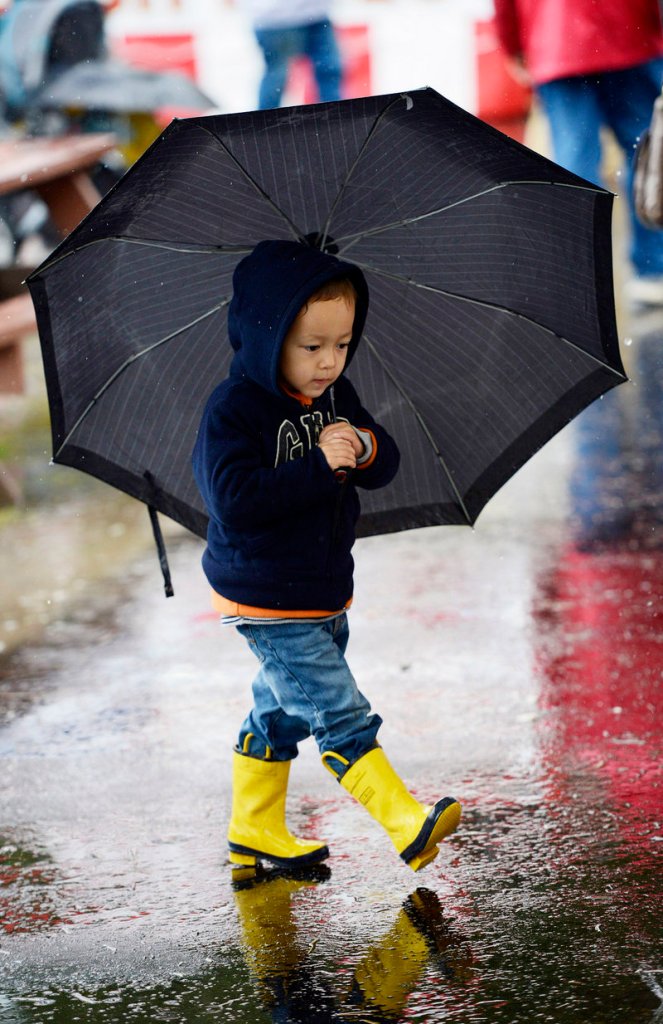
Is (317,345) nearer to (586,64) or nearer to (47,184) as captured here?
(586,64)

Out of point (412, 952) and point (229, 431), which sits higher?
point (229, 431)

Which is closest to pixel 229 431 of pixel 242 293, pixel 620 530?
pixel 242 293

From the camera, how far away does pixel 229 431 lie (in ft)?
10.6

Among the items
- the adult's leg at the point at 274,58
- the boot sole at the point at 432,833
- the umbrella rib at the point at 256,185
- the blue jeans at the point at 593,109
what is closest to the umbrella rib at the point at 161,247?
the umbrella rib at the point at 256,185

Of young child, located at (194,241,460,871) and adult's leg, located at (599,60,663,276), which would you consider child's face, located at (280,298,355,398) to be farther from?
adult's leg, located at (599,60,663,276)

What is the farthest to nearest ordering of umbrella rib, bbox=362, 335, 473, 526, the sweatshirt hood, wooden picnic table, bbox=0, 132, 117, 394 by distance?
wooden picnic table, bbox=0, 132, 117, 394 < umbrella rib, bbox=362, 335, 473, 526 < the sweatshirt hood

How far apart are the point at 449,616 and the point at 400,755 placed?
1.13 meters

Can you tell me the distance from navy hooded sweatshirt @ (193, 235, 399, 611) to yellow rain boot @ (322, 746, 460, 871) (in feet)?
1.10

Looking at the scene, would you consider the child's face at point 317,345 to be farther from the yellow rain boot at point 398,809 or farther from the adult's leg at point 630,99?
the adult's leg at point 630,99

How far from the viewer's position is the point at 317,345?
10.5 ft

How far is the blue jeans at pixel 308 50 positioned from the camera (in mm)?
10422

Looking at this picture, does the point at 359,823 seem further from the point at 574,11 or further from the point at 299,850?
the point at 574,11

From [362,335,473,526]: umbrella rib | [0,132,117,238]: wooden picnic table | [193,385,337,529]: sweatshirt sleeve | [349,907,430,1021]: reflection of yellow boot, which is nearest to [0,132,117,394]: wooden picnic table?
[0,132,117,238]: wooden picnic table

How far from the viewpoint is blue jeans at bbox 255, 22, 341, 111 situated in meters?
10.4
